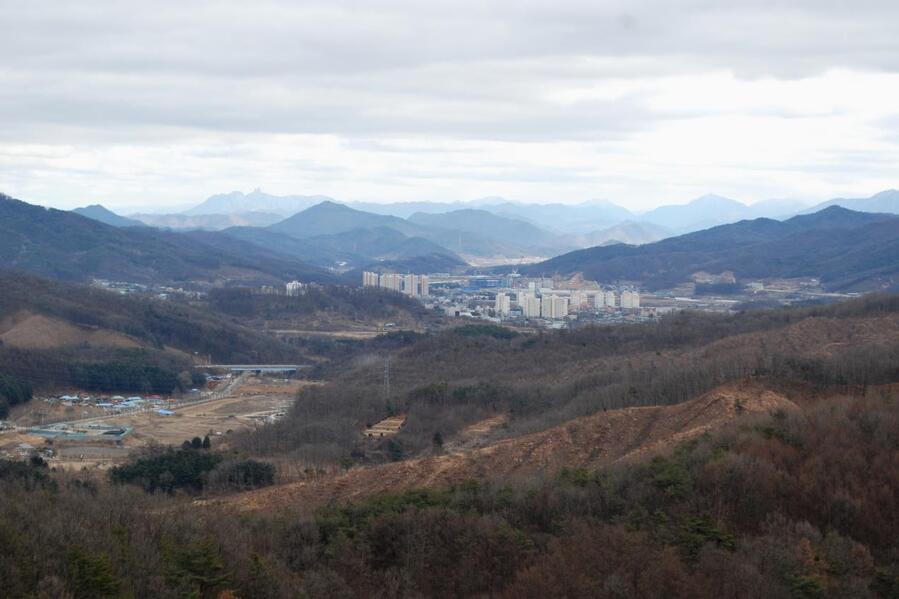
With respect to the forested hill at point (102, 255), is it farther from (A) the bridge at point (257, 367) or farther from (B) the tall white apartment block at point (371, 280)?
(A) the bridge at point (257, 367)

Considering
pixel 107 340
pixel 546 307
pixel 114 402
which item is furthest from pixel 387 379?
pixel 546 307

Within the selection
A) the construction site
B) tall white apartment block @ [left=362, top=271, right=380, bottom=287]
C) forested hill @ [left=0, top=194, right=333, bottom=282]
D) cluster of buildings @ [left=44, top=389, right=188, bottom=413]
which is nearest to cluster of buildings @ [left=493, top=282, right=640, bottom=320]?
tall white apartment block @ [left=362, top=271, right=380, bottom=287]

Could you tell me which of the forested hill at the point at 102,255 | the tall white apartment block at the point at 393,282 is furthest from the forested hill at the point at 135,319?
the tall white apartment block at the point at 393,282

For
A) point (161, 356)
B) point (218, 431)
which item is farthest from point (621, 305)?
point (218, 431)

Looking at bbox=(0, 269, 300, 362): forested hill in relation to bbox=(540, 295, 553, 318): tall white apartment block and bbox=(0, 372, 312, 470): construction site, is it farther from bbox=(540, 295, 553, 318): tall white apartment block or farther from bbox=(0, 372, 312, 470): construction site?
bbox=(540, 295, 553, 318): tall white apartment block

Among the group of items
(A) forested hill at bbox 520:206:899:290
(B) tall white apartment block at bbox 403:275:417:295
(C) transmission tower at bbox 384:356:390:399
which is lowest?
(C) transmission tower at bbox 384:356:390:399

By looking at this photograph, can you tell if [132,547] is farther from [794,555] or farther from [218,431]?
[218,431]

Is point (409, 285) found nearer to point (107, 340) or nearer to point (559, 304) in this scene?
point (559, 304)
